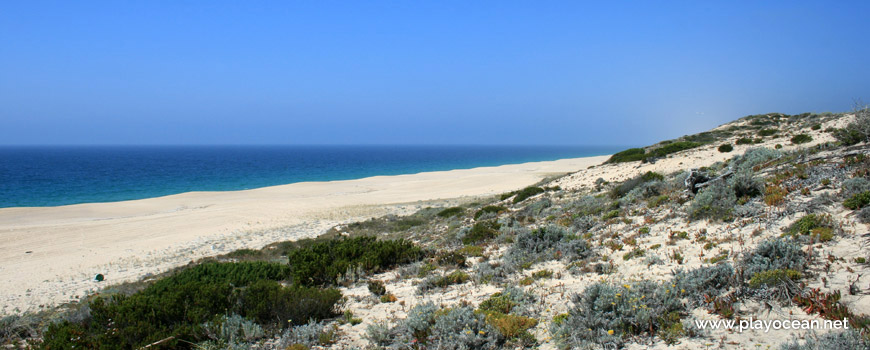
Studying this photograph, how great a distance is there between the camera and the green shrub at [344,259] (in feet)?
31.7

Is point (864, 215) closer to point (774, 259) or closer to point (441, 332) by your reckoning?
point (774, 259)

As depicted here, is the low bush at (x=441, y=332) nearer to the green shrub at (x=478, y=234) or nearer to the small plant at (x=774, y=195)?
the green shrub at (x=478, y=234)

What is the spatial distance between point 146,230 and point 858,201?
3092cm

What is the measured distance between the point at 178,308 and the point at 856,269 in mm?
9832

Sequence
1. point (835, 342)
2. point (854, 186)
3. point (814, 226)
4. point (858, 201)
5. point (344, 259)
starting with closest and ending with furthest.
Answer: point (835, 342)
point (814, 226)
point (858, 201)
point (854, 186)
point (344, 259)

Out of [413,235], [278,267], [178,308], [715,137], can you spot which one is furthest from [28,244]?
[715,137]

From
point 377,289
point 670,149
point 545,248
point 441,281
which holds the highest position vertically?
point 670,149

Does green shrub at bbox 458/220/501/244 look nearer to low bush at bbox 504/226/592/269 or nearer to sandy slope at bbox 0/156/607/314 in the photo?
low bush at bbox 504/226/592/269

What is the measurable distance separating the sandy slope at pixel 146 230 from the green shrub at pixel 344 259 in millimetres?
6549

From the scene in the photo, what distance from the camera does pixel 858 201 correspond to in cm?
707

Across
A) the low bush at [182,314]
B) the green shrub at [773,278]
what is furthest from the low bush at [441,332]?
the green shrub at [773,278]

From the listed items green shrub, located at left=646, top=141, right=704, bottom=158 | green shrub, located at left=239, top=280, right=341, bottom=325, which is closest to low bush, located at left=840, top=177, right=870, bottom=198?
green shrub, located at left=239, top=280, right=341, bottom=325

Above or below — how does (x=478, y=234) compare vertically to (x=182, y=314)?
below

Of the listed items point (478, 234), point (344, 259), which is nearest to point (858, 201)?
point (478, 234)
